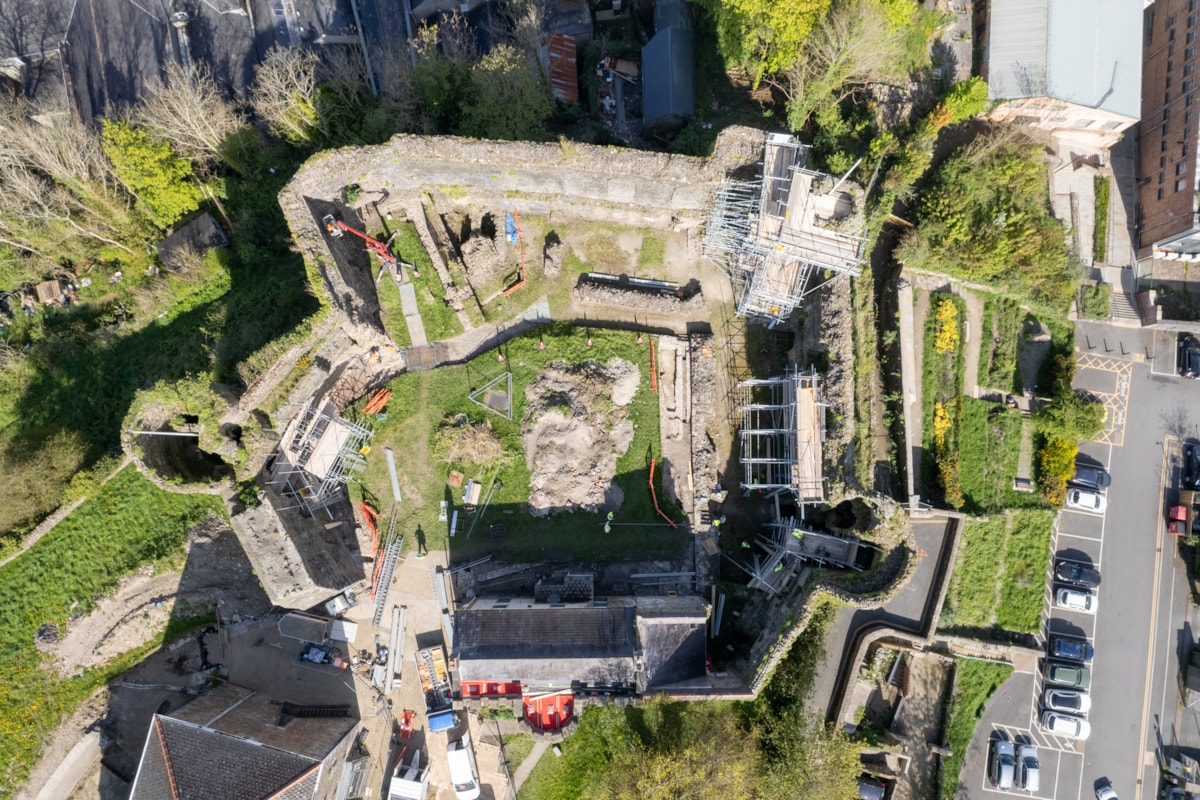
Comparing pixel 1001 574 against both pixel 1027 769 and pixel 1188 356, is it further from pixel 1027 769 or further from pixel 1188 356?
pixel 1188 356

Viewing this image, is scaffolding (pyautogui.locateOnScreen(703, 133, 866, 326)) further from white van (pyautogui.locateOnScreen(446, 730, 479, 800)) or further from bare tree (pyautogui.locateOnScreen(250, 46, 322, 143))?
white van (pyautogui.locateOnScreen(446, 730, 479, 800))

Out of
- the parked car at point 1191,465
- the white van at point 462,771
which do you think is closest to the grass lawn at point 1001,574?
the parked car at point 1191,465

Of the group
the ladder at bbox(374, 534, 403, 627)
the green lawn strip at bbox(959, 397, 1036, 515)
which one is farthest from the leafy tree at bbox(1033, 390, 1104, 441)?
the ladder at bbox(374, 534, 403, 627)

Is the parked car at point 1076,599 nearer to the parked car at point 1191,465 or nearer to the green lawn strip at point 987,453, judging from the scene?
the green lawn strip at point 987,453

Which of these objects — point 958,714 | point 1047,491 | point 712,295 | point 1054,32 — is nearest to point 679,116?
point 712,295

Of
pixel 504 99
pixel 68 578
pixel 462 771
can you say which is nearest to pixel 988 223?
pixel 504 99

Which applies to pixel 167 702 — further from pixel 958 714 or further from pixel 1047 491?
pixel 1047 491

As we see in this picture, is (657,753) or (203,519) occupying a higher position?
(203,519)
